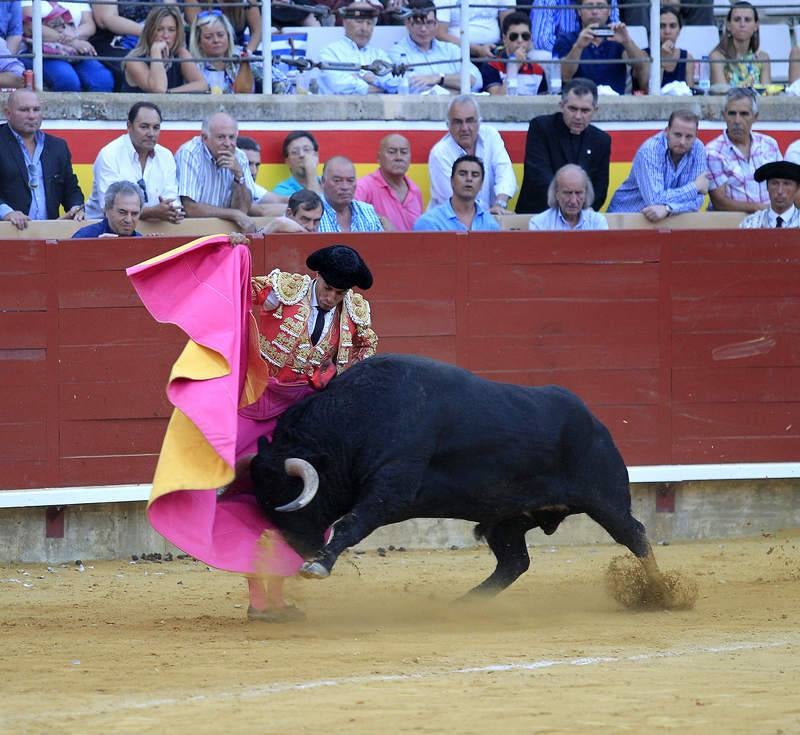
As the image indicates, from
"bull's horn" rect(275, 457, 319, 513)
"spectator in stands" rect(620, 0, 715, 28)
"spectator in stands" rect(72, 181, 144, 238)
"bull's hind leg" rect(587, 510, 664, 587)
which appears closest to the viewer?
"bull's horn" rect(275, 457, 319, 513)

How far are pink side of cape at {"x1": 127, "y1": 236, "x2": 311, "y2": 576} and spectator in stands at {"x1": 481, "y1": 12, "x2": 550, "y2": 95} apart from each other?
4316 millimetres

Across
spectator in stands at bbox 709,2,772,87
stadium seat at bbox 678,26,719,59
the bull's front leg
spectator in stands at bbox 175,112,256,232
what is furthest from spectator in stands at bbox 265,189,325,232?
stadium seat at bbox 678,26,719,59

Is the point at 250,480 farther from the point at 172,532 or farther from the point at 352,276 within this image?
the point at 352,276

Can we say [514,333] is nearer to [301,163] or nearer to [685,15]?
[301,163]

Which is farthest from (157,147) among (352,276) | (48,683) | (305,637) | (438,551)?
(48,683)

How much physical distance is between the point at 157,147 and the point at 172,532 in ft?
9.97

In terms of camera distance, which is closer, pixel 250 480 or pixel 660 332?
pixel 250 480

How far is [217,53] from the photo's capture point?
9.27 metres

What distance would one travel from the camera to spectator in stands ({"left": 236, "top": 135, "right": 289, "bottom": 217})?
820 centimetres

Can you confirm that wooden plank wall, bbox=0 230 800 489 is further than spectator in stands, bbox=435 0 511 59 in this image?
No

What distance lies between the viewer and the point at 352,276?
5.44 metres

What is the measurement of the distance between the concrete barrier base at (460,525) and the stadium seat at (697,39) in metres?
3.60

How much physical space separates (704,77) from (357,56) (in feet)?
7.70

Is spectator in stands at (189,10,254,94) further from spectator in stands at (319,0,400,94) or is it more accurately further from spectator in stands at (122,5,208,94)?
spectator in stands at (319,0,400,94)
